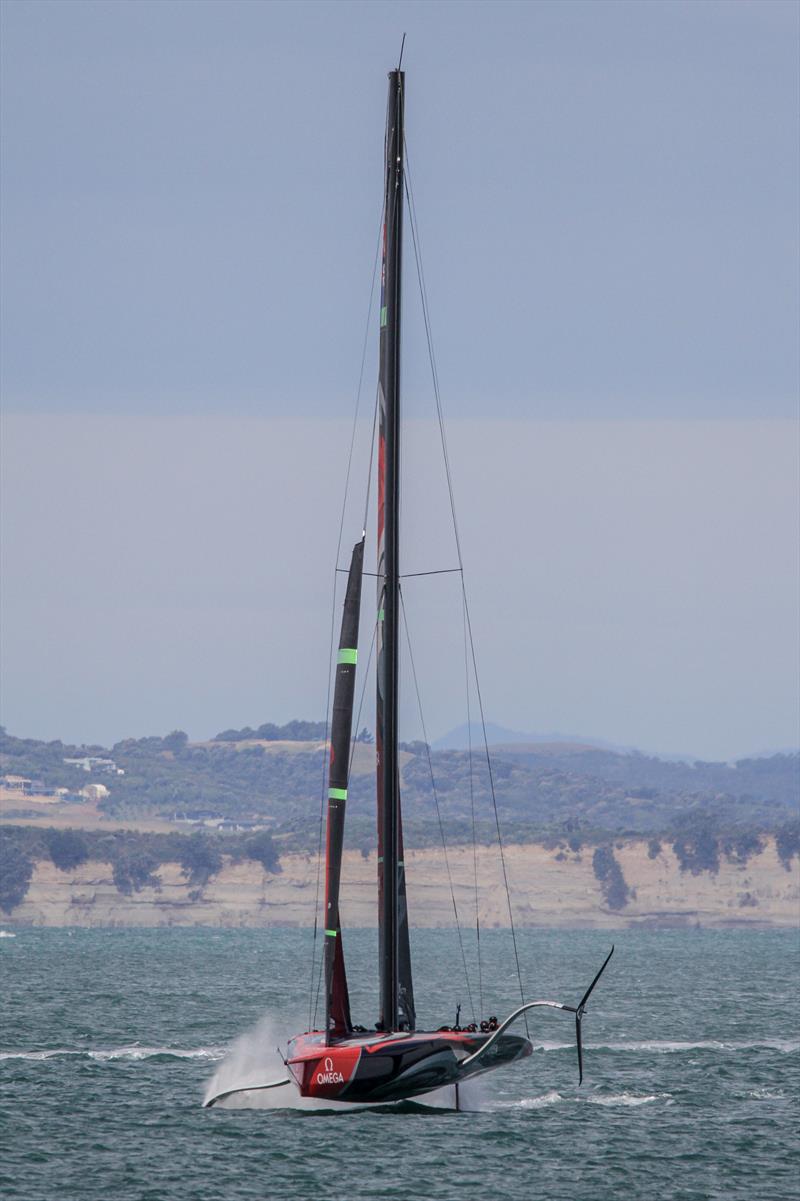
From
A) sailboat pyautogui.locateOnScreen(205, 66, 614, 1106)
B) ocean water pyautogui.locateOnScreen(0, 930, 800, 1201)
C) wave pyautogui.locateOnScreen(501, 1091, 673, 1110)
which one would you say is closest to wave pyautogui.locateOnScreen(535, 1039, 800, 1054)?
ocean water pyautogui.locateOnScreen(0, 930, 800, 1201)

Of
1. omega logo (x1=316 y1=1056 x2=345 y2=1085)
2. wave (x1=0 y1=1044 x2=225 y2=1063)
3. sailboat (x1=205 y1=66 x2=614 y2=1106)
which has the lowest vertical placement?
wave (x1=0 y1=1044 x2=225 y2=1063)

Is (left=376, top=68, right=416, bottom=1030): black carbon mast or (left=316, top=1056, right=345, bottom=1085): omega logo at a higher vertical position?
(left=376, top=68, right=416, bottom=1030): black carbon mast

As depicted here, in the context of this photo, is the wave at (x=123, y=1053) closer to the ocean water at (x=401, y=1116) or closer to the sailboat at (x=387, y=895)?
the ocean water at (x=401, y=1116)

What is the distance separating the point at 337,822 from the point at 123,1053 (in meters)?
24.8

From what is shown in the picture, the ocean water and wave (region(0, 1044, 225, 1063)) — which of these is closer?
the ocean water

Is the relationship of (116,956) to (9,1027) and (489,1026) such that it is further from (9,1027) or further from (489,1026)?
(489,1026)

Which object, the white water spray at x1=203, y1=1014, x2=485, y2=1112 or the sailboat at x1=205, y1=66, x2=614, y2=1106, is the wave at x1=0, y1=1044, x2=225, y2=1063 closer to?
the white water spray at x1=203, y1=1014, x2=485, y2=1112

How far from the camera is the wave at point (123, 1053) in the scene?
2648 inches

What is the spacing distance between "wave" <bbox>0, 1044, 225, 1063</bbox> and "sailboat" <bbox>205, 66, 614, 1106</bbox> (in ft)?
48.8

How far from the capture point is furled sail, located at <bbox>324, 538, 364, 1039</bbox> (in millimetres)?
47469

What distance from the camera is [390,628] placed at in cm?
4978

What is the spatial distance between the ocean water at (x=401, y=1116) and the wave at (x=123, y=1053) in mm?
159

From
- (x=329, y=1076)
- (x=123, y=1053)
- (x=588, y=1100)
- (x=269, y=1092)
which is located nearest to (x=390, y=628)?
(x=329, y=1076)

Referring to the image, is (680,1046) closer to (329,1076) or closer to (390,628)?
(390,628)
